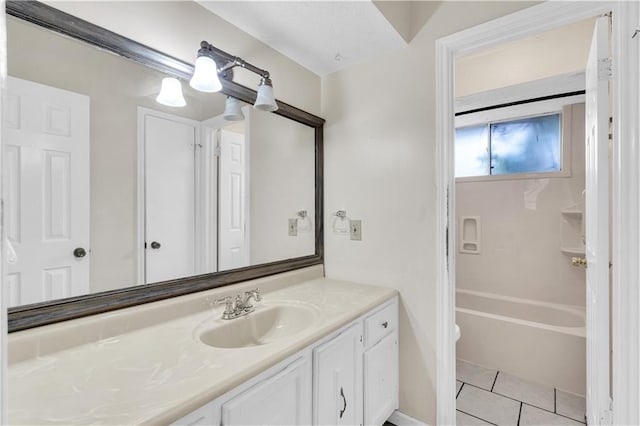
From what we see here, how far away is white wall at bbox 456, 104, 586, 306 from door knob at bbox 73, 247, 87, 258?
297 cm

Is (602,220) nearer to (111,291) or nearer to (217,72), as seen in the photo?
(217,72)

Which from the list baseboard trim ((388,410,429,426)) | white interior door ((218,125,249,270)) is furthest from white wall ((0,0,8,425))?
baseboard trim ((388,410,429,426))

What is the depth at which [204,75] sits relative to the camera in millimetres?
1188

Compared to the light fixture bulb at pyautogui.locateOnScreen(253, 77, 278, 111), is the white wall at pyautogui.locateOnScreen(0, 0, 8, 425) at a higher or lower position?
lower

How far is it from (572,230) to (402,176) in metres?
1.81

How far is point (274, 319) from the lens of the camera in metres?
1.39

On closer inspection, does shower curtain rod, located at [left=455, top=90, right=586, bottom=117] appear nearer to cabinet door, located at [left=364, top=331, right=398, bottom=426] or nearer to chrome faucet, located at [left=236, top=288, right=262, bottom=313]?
cabinet door, located at [left=364, top=331, right=398, bottom=426]

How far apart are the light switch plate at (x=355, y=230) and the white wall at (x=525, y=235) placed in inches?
65.2

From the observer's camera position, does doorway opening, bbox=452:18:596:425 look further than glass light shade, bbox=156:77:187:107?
Yes

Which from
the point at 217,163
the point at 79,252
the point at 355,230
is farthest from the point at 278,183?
the point at 79,252

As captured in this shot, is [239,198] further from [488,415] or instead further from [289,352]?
[488,415]

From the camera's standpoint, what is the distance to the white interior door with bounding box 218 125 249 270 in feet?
4.76
